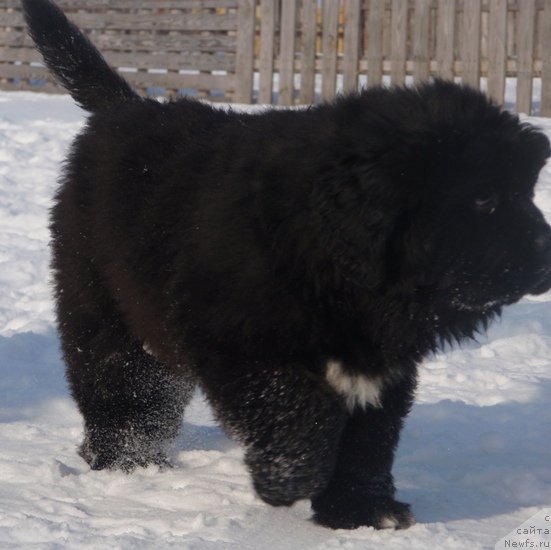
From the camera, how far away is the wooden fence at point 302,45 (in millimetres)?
9359

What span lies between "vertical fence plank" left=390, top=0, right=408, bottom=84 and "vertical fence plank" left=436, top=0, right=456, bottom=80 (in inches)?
12.2

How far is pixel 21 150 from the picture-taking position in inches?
329

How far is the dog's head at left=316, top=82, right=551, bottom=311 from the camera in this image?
9.14 feet

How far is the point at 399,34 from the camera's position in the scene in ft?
31.8

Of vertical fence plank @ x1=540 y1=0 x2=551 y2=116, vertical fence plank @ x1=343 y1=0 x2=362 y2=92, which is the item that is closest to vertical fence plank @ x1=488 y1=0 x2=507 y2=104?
vertical fence plank @ x1=540 y1=0 x2=551 y2=116

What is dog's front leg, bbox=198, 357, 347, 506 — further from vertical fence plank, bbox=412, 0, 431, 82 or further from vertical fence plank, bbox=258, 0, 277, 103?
vertical fence plank, bbox=258, 0, 277, 103

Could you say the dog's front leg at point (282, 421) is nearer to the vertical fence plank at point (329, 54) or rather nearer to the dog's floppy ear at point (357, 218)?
the dog's floppy ear at point (357, 218)

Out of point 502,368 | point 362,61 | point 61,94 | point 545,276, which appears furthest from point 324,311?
point 61,94

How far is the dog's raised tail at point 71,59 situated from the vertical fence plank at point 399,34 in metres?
5.95

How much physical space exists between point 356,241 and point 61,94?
8966 millimetres

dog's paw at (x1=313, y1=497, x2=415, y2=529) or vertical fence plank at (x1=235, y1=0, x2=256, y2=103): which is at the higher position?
vertical fence plank at (x1=235, y1=0, x2=256, y2=103)

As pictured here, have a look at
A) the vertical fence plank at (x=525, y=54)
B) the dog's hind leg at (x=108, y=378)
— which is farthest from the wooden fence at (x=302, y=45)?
the dog's hind leg at (x=108, y=378)

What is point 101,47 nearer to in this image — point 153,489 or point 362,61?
point 362,61

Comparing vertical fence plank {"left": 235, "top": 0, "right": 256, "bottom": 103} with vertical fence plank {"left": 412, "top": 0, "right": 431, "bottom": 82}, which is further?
vertical fence plank {"left": 235, "top": 0, "right": 256, "bottom": 103}
